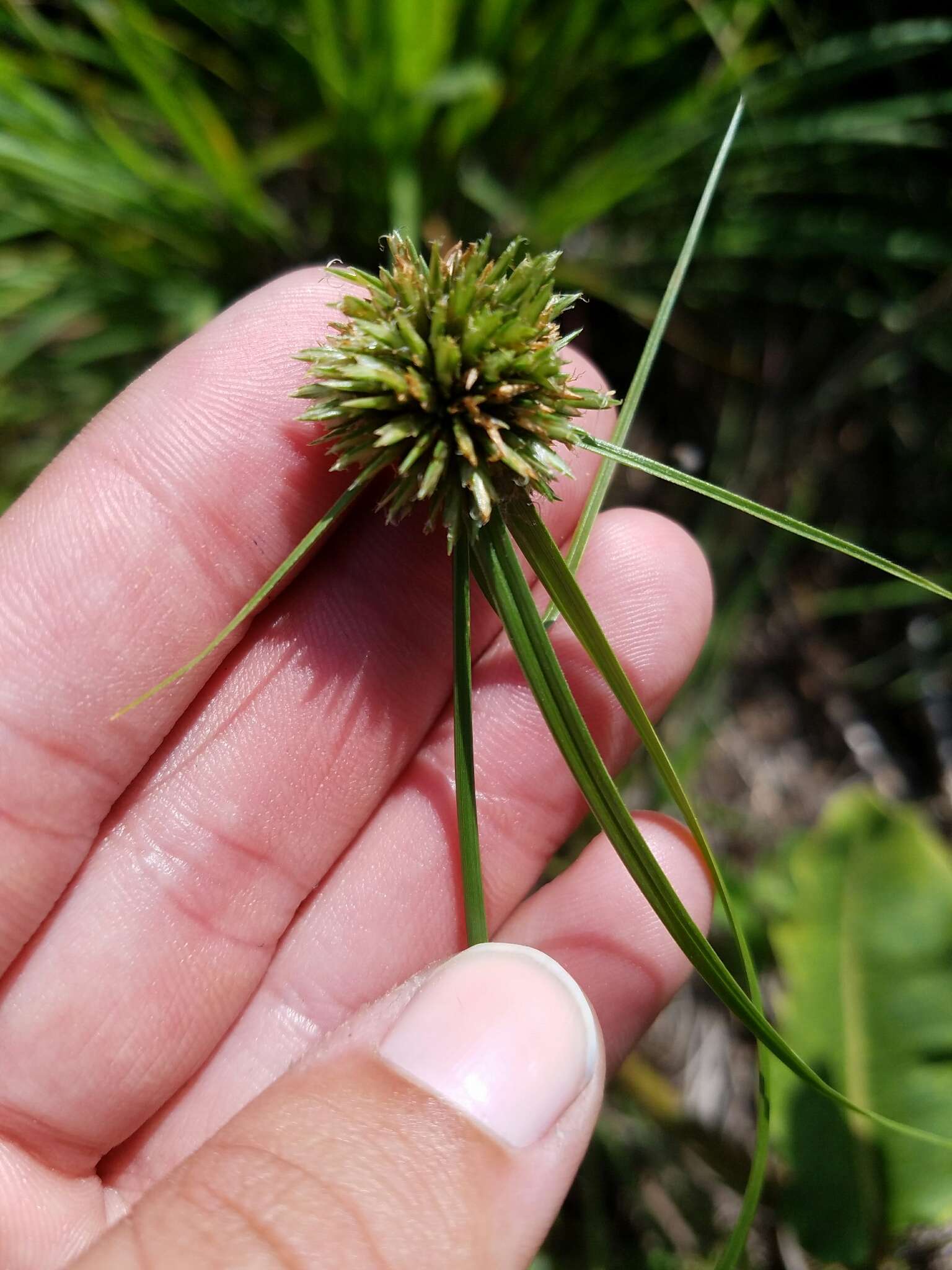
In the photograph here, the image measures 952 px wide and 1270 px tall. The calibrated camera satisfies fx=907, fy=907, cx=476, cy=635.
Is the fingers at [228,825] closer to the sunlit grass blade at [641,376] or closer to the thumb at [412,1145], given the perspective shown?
the sunlit grass blade at [641,376]

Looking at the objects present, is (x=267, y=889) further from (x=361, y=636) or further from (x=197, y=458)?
(x=197, y=458)

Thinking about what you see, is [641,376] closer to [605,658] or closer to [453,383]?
[453,383]

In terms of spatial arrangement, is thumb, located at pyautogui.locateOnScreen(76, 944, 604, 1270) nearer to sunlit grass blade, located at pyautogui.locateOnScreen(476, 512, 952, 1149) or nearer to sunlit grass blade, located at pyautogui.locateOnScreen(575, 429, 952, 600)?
sunlit grass blade, located at pyautogui.locateOnScreen(476, 512, 952, 1149)

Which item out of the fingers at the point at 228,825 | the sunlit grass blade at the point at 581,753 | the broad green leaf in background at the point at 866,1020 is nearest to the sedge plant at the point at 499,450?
the sunlit grass blade at the point at 581,753

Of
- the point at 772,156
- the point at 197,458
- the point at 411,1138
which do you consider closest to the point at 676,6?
the point at 772,156

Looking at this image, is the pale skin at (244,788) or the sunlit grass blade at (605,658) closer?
the sunlit grass blade at (605,658)

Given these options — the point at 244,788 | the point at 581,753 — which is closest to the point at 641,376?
the point at 581,753
